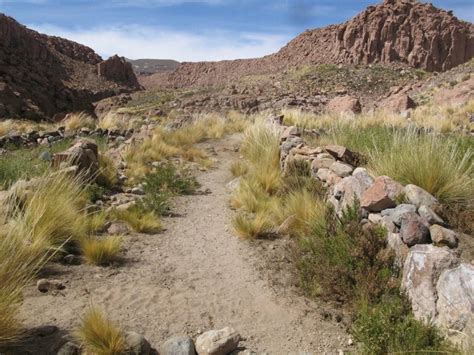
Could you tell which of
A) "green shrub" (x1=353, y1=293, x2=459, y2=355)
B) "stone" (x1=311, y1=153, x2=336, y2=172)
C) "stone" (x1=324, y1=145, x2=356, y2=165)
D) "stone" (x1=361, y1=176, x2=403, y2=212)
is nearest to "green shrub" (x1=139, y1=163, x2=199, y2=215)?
"stone" (x1=311, y1=153, x2=336, y2=172)

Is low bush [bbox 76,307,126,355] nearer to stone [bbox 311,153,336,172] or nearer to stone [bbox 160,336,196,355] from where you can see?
stone [bbox 160,336,196,355]

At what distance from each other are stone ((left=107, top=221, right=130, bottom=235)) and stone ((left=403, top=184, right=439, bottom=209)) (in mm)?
3204

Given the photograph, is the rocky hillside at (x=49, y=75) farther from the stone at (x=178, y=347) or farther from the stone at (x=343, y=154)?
the stone at (x=178, y=347)

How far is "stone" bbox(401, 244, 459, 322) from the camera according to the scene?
312 cm

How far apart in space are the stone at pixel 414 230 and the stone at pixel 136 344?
2133mm

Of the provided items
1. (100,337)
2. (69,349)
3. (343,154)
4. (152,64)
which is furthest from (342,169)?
(152,64)

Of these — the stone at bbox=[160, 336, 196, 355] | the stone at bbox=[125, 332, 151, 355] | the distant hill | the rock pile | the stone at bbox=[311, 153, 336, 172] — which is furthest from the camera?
the distant hill

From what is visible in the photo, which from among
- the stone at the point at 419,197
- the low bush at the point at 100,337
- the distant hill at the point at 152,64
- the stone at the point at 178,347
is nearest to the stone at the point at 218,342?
the stone at the point at 178,347

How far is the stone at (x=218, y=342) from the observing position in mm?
3191

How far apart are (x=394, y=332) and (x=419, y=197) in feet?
5.24

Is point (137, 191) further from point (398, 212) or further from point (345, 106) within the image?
point (345, 106)

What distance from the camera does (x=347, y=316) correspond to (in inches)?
146

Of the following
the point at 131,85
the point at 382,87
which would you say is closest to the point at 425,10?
the point at 382,87

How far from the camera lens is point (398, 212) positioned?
3.88 metres
